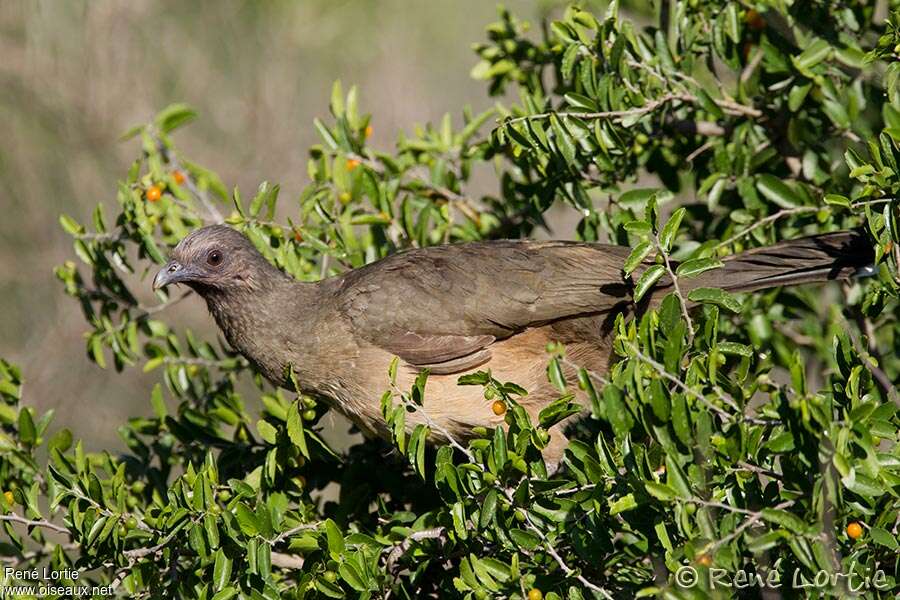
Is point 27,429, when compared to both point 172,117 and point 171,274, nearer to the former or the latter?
point 171,274

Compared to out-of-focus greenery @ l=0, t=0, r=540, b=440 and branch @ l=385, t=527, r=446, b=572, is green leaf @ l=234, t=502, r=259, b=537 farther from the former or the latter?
out-of-focus greenery @ l=0, t=0, r=540, b=440

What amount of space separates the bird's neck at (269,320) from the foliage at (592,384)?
175 mm

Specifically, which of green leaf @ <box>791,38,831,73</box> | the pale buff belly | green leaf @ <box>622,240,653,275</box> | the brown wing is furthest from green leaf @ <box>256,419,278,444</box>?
green leaf @ <box>791,38,831,73</box>

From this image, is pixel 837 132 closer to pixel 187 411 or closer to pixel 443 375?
pixel 443 375

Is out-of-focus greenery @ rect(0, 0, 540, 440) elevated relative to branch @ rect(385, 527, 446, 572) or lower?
elevated

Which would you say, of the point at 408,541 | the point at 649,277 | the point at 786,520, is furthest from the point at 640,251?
the point at 408,541

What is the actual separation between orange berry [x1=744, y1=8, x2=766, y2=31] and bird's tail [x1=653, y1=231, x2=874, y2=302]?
34.0 inches

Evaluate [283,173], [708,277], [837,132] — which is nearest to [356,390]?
[708,277]

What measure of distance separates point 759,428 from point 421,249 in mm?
1903

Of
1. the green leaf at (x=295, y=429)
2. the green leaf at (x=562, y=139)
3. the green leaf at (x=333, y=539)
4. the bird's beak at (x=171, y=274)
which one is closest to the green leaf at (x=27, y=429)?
the bird's beak at (x=171, y=274)

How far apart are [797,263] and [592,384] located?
154 cm

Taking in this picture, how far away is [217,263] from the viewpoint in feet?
13.3

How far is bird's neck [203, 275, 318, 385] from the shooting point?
403cm

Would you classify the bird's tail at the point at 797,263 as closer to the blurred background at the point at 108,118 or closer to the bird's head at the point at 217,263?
the bird's head at the point at 217,263
